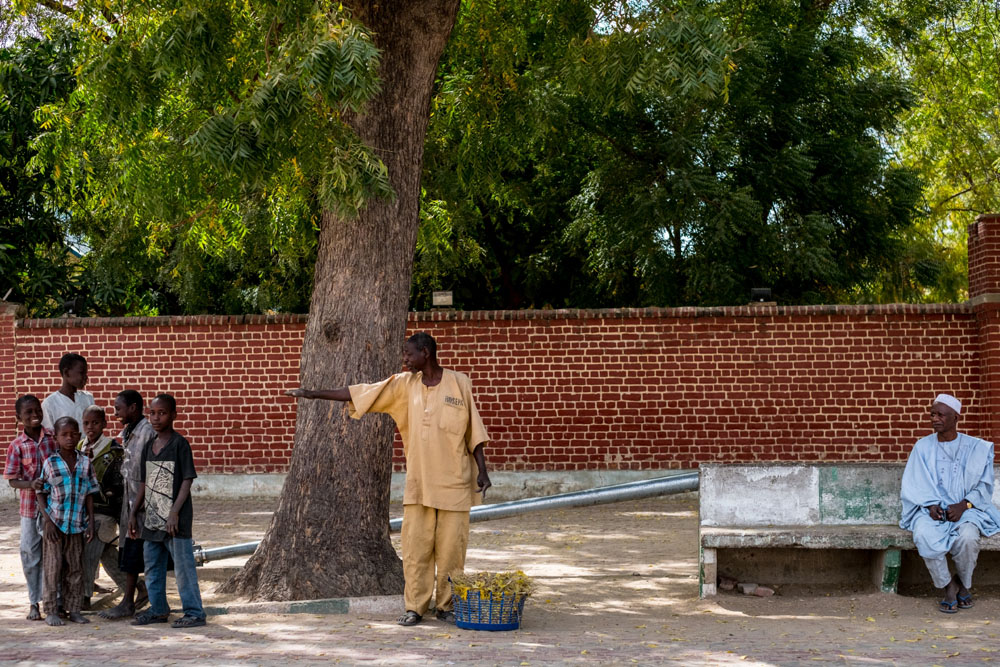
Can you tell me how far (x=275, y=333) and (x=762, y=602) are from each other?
771 cm

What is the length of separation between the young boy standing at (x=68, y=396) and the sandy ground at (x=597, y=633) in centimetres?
129

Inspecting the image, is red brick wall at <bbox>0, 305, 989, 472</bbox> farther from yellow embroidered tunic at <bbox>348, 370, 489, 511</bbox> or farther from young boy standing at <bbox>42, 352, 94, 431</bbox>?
yellow embroidered tunic at <bbox>348, 370, 489, 511</bbox>

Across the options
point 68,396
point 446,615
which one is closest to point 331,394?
point 446,615

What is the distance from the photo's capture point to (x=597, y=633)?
659 cm

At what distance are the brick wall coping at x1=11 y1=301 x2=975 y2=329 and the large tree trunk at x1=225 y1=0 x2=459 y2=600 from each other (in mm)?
5651

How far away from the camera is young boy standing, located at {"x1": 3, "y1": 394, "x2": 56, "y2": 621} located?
6.95m

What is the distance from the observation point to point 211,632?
651 centimetres

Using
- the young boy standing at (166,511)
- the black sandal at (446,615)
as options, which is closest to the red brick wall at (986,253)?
the black sandal at (446,615)

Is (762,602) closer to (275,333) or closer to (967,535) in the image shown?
(967,535)

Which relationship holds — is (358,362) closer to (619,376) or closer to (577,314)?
(577,314)

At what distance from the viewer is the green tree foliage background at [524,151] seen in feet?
25.4

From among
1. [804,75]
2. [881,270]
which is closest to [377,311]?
[804,75]

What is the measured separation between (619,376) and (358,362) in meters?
6.30

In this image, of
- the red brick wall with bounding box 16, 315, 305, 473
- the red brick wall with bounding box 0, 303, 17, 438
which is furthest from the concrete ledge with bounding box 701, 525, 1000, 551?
the red brick wall with bounding box 0, 303, 17, 438
